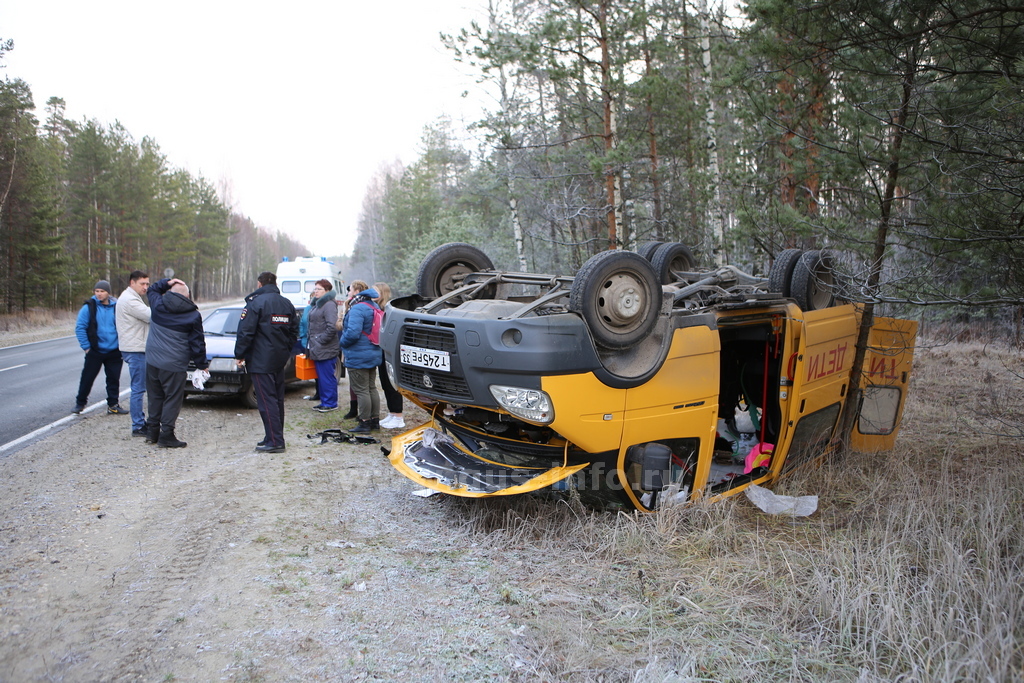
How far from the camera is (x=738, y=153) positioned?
11523 millimetres

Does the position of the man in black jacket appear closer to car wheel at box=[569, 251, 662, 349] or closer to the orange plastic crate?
the orange plastic crate

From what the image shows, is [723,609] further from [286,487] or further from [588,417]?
[286,487]

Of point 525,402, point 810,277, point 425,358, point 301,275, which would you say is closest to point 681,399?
point 525,402

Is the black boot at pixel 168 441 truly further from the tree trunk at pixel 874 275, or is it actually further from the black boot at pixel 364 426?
the tree trunk at pixel 874 275

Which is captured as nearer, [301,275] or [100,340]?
[100,340]

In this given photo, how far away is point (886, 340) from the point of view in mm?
6250

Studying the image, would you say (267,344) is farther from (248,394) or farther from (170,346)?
(248,394)

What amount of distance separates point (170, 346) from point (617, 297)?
16.4 ft

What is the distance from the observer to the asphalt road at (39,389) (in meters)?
8.12

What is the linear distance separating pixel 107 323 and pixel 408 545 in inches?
241

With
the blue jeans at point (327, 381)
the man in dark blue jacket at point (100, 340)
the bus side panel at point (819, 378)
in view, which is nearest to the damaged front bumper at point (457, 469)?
the bus side panel at point (819, 378)

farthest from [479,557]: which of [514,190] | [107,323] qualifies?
[514,190]

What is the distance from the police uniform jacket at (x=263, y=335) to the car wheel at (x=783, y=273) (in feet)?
14.9

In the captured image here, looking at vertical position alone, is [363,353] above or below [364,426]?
above
